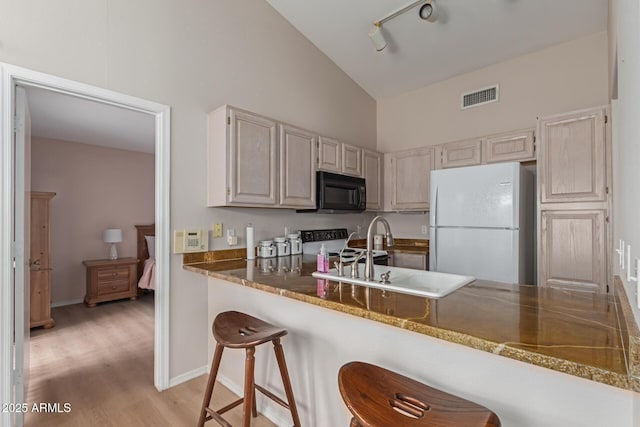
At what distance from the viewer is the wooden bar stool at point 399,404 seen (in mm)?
844

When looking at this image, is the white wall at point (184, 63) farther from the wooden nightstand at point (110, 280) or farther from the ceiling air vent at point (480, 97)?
the wooden nightstand at point (110, 280)

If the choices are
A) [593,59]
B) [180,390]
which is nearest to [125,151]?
[180,390]

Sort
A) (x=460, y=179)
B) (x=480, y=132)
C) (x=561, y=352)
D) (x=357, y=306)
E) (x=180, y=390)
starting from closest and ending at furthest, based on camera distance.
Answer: (x=561, y=352)
(x=357, y=306)
(x=180, y=390)
(x=460, y=179)
(x=480, y=132)

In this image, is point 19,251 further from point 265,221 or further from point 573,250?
point 573,250

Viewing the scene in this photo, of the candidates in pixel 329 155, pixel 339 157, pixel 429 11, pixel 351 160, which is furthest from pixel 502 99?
pixel 329 155

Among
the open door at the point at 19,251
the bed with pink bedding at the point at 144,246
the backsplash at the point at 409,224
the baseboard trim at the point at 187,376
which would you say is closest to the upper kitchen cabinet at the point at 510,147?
the backsplash at the point at 409,224

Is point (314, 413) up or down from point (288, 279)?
down

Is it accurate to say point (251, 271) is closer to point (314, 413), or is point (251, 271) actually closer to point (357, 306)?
point (314, 413)

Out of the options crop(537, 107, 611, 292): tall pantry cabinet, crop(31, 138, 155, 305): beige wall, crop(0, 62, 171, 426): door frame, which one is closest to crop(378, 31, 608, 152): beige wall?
crop(537, 107, 611, 292): tall pantry cabinet

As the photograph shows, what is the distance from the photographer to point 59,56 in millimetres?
1842

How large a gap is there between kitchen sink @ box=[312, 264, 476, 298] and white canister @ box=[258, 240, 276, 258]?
955 mm

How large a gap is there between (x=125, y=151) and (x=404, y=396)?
18.4 ft

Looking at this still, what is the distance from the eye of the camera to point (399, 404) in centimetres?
93

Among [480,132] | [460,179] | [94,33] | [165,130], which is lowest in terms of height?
[460,179]
